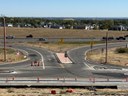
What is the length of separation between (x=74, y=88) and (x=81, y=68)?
16105 mm

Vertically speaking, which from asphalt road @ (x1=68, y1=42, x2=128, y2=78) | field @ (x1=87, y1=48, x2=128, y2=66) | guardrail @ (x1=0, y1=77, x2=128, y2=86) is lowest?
asphalt road @ (x1=68, y1=42, x2=128, y2=78)

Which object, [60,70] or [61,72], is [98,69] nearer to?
[60,70]

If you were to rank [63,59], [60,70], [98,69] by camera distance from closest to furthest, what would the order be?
[60,70] < [98,69] < [63,59]

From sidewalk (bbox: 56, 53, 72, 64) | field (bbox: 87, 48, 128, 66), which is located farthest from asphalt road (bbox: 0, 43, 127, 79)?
field (bbox: 87, 48, 128, 66)

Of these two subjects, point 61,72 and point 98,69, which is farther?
point 98,69

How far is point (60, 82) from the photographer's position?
42688 mm

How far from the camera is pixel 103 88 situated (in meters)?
41.3

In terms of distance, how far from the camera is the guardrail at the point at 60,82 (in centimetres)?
4153

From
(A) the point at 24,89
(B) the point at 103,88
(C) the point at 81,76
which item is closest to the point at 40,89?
(A) the point at 24,89

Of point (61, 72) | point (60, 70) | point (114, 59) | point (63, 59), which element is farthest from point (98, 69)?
point (114, 59)

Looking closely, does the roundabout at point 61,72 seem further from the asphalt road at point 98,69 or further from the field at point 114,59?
the field at point 114,59

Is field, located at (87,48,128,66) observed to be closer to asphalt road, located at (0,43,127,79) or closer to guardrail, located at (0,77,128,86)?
asphalt road, located at (0,43,127,79)

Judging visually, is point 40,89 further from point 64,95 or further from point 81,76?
point 81,76

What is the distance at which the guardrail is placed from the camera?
4153 cm
